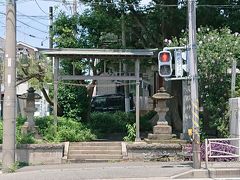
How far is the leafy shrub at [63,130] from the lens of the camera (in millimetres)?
20266

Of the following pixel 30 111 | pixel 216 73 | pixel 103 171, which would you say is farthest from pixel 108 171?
pixel 216 73

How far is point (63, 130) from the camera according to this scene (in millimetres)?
20453

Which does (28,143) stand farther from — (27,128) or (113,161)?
(113,161)

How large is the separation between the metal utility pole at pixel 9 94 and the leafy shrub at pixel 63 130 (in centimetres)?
426

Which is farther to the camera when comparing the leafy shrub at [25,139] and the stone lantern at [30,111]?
the stone lantern at [30,111]

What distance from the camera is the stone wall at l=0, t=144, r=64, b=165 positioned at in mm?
18734

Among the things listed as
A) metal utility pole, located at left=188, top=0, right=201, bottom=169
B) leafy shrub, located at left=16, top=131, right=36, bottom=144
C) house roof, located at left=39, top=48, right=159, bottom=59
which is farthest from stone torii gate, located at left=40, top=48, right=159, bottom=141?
metal utility pole, located at left=188, top=0, right=201, bottom=169

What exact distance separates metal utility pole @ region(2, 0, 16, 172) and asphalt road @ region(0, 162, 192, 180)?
0.69 meters

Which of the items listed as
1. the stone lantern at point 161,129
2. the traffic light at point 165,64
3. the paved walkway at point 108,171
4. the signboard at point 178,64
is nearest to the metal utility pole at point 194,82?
the signboard at point 178,64

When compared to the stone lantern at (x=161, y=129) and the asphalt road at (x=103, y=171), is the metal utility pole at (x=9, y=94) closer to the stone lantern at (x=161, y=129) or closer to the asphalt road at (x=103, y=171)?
the asphalt road at (x=103, y=171)

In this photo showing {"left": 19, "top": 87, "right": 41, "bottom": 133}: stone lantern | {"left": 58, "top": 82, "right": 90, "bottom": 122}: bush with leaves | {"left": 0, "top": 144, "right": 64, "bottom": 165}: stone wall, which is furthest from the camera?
{"left": 58, "top": 82, "right": 90, "bottom": 122}: bush with leaves

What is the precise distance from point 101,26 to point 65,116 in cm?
676

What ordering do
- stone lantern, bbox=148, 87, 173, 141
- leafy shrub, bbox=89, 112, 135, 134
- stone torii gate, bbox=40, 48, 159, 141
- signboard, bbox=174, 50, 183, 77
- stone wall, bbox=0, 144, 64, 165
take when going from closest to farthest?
signboard, bbox=174, 50, 183, 77, stone wall, bbox=0, 144, 64, 165, stone lantern, bbox=148, 87, 173, 141, stone torii gate, bbox=40, 48, 159, 141, leafy shrub, bbox=89, 112, 135, 134

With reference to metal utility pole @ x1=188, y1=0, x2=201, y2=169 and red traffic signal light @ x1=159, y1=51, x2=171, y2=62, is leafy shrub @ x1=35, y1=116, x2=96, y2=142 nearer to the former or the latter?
red traffic signal light @ x1=159, y1=51, x2=171, y2=62
